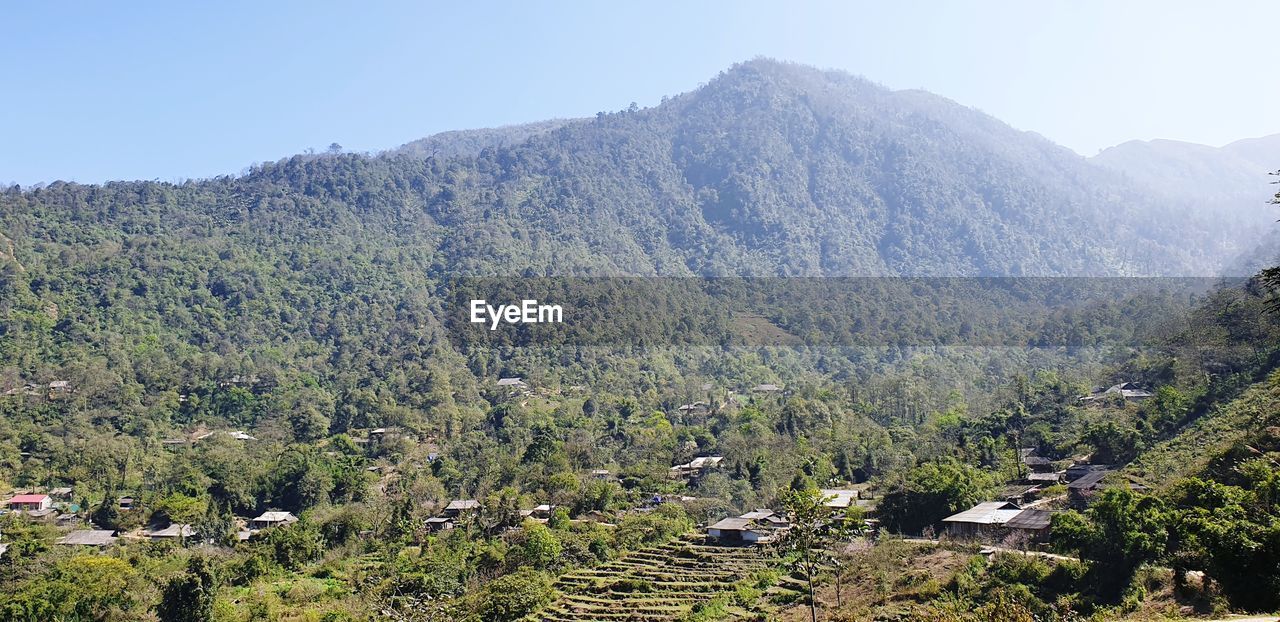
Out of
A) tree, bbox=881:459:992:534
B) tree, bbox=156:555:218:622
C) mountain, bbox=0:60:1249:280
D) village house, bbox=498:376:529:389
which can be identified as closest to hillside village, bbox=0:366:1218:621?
tree, bbox=881:459:992:534

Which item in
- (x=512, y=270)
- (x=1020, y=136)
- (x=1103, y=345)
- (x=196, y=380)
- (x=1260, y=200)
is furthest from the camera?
(x=1020, y=136)

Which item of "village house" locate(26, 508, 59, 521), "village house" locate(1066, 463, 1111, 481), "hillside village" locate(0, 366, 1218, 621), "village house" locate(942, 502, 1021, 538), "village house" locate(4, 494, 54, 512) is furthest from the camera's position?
"village house" locate(4, 494, 54, 512)

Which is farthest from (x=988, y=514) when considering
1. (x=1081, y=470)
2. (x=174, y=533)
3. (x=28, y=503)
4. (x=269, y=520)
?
(x=28, y=503)

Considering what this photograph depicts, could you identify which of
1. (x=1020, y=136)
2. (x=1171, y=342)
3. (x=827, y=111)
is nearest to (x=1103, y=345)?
(x=1171, y=342)

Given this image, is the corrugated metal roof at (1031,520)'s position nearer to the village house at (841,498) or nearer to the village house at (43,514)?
the village house at (841,498)

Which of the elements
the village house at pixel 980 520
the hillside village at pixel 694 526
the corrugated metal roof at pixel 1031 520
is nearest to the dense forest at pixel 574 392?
the hillside village at pixel 694 526

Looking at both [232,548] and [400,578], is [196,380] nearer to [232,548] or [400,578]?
[232,548]

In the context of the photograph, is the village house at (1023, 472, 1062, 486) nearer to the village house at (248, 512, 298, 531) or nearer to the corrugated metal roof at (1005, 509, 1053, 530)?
the corrugated metal roof at (1005, 509, 1053, 530)

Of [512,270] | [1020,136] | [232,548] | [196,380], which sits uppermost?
[1020,136]
